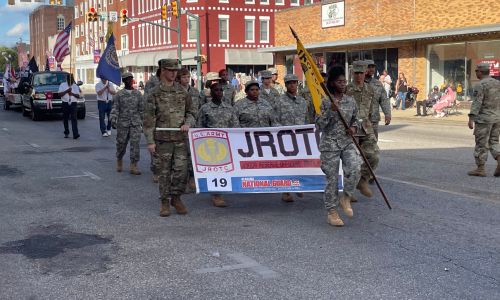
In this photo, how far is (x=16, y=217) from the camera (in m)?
7.78

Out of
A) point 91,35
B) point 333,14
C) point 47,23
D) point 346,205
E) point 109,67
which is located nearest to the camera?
point 346,205

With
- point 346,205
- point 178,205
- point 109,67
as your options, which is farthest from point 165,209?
point 109,67

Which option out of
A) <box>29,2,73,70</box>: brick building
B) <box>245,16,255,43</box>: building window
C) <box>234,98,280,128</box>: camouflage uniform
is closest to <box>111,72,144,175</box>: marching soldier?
<box>234,98,280,128</box>: camouflage uniform

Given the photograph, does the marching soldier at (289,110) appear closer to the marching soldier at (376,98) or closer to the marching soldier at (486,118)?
the marching soldier at (376,98)

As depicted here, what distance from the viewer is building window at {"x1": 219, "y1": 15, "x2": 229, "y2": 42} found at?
54338mm

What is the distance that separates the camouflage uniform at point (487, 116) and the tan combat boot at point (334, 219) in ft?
14.7

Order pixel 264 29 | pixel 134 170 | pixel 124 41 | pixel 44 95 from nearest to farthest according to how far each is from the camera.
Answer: pixel 134 170 < pixel 44 95 < pixel 264 29 < pixel 124 41

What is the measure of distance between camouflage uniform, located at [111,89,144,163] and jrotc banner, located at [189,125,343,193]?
12.8 ft

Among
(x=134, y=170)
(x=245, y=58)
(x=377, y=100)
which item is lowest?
(x=134, y=170)

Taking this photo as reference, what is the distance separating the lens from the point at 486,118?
10.4 meters

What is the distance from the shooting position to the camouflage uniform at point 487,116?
34.0ft

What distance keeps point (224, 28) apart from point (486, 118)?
45860 mm

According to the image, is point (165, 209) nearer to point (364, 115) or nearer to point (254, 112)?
point (254, 112)

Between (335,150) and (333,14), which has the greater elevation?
(333,14)
